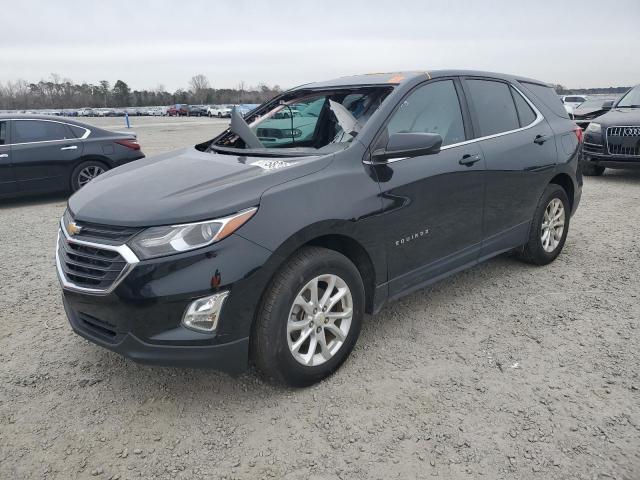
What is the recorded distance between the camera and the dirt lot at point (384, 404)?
2322 millimetres

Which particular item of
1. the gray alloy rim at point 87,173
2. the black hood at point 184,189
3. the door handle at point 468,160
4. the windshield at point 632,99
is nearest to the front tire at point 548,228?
the door handle at point 468,160

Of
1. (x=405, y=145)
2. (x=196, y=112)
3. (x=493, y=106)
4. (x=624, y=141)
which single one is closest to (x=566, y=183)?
(x=493, y=106)

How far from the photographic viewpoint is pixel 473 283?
4.39 meters

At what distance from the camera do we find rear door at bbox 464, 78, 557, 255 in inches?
152

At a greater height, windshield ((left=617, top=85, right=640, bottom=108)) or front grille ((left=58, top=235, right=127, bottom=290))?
windshield ((left=617, top=85, right=640, bottom=108))

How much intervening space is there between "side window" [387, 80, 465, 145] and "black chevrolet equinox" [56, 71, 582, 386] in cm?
1

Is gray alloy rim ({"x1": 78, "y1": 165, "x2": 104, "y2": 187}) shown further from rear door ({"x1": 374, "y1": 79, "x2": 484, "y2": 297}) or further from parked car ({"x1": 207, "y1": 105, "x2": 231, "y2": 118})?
parked car ({"x1": 207, "y1": 105, "x2": 231, "y2": 118})

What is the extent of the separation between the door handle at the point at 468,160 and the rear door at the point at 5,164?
279 inches

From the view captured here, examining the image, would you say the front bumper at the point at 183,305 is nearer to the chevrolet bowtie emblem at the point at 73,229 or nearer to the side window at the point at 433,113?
the chevrolet bowtie emblem at the point at 73,229

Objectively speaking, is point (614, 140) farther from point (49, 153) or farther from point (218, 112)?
point (218, 112)

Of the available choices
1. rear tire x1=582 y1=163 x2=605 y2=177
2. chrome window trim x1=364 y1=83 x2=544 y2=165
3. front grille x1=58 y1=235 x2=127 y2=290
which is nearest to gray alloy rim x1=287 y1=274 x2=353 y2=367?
chrome window trim x1=364 y1=83 x2=544 y2=165

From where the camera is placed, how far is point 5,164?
25.2ft

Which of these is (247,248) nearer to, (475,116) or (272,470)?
(272,470)

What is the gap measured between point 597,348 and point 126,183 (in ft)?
10.1
